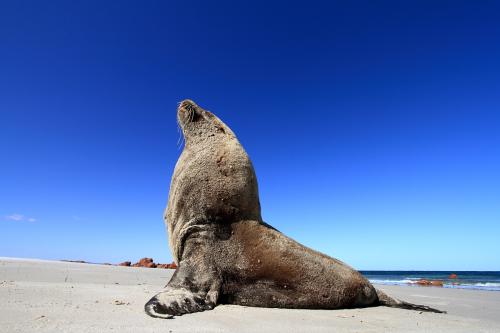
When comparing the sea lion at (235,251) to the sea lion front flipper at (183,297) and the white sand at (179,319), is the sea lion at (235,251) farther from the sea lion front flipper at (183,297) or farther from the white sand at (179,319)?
the white sand at (179,319)

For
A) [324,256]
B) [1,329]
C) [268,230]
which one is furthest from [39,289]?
[324,256]

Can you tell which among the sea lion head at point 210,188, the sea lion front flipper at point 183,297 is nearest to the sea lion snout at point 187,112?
the sea lion head at point 210,188

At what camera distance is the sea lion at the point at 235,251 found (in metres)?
4.62

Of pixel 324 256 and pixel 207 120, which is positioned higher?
pixel 207 120

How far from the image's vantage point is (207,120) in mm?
5941

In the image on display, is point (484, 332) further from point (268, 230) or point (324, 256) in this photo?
point (268, 230)

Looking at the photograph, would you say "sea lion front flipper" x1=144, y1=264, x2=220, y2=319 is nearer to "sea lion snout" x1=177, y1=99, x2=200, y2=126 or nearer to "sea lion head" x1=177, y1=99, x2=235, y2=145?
"sea lion head" x1=177, y1=99, x2=235, y2=145

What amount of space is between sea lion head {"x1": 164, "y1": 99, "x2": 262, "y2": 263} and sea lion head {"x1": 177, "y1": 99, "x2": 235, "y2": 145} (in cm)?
2

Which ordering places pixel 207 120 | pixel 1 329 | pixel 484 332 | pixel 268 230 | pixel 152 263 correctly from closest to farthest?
pixel 1 329, pixel 484 332, pixel 268 230, pixel 207 120, pixel 152 263

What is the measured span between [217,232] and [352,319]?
6.52ft

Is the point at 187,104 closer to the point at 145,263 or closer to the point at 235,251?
the point at 235,251

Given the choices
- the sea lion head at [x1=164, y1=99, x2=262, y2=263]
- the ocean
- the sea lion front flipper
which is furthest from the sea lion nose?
the ocean

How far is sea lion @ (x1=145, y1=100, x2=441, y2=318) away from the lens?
4.62 metres

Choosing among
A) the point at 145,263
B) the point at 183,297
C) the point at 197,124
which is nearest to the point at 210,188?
the point at 197,124
